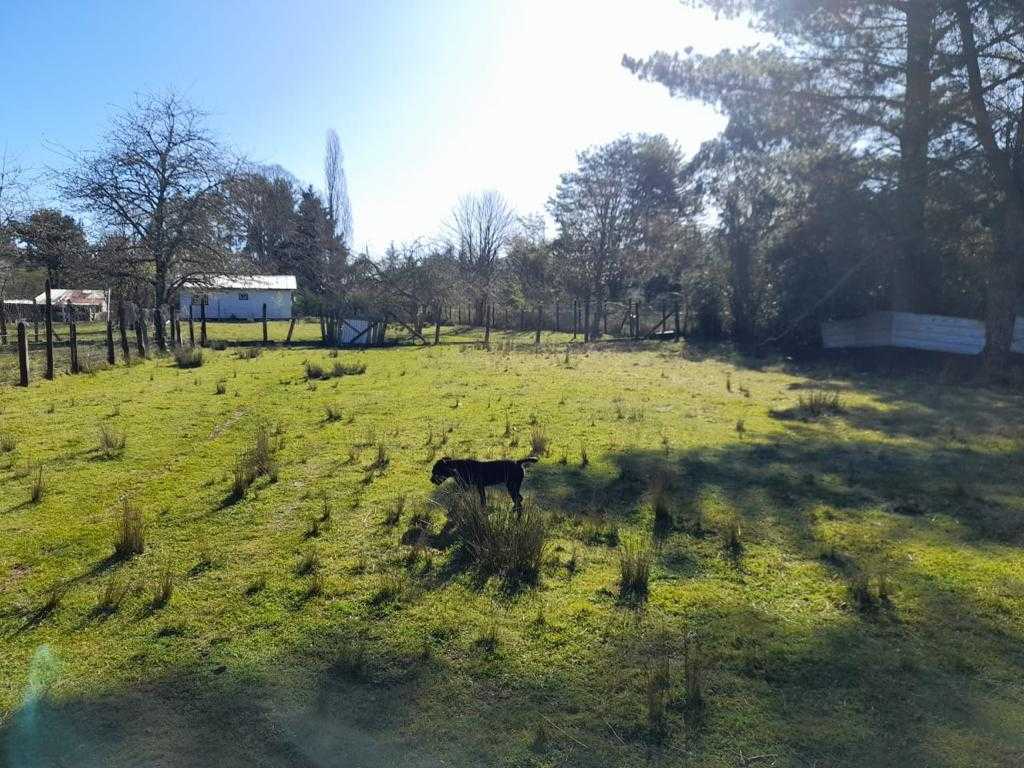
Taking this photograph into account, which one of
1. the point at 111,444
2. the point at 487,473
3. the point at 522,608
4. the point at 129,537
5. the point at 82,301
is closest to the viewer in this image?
the point at 522,608

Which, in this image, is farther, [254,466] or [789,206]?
[789,206]

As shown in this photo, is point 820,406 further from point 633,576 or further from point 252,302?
point 252,302

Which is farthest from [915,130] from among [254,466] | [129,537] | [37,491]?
[37,491]

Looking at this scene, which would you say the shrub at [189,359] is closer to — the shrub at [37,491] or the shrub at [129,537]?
the shrub at [37,491]

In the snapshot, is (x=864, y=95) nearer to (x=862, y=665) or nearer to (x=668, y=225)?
(x=862, y=665)

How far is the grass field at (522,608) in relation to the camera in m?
3.18

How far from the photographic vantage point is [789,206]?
2323 centimetres

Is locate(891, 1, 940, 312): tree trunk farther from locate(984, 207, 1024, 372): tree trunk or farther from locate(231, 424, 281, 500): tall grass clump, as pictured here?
locate(231, 424, 281, 500): tall grass clump

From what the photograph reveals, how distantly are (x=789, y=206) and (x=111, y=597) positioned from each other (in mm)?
23977

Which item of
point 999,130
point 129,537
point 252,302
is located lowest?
point 129,537

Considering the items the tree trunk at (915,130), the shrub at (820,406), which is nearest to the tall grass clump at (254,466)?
the shrub at (820,406)

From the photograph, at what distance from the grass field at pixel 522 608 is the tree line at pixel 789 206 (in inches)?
384

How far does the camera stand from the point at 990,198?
52.9 feet

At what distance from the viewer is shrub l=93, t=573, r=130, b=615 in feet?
14.4
